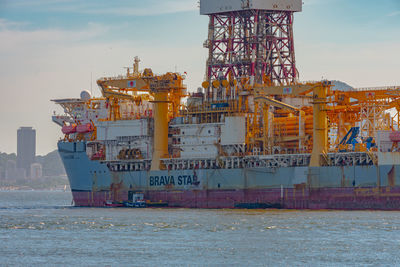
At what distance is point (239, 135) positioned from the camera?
8994cm

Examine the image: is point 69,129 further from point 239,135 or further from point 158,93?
point 239,135

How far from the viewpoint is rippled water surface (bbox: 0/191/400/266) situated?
52.1 meters

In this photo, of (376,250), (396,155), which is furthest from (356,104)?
(376,250)

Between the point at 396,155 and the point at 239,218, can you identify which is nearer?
the point at 239,218

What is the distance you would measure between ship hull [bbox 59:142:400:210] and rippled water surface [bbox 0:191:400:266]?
124 inches

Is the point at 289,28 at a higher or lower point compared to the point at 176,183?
higher

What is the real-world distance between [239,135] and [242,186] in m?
4.81

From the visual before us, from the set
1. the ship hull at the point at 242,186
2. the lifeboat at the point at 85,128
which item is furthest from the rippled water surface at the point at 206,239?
the lifeboat at the point at 85,128

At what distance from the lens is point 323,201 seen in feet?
278

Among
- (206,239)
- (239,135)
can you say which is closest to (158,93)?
(239,135)

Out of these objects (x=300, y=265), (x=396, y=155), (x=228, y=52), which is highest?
(x=228, y=52)

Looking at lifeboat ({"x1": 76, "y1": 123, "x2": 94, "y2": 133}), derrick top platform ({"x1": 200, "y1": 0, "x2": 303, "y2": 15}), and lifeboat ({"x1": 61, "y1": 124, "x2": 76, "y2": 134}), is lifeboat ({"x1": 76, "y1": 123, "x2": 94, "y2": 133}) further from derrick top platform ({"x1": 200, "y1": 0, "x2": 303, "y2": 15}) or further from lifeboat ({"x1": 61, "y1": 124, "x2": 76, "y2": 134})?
derrick top platform ({"x1": 200, "y1": 0, "x2": 303, "y2": 15})

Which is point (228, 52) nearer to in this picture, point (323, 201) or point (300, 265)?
point (323, 201)

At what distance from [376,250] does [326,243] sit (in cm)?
387
